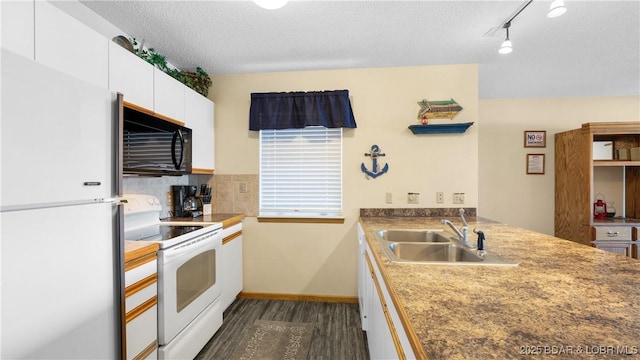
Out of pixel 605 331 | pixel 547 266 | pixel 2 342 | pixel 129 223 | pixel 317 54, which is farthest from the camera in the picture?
pixel 317 54

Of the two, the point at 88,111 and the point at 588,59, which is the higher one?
the point at 588,59

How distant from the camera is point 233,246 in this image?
2.62 metres

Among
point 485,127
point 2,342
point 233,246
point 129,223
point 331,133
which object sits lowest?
point 233,246

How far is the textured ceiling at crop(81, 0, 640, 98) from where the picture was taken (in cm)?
Result: 181

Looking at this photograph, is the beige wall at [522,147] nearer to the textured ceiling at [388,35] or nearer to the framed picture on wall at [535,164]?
the framed picture on wall at [535,164]

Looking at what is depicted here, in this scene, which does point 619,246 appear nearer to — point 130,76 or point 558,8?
point 558,8

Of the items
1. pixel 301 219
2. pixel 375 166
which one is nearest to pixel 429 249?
pixel 375 166

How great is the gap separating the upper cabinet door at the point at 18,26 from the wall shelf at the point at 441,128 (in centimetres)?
261

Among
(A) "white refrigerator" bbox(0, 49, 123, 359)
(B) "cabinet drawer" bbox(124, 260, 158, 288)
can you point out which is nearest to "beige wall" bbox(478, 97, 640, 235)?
(B) "cabinet drawer" bbox(124, 260, 158, 288)

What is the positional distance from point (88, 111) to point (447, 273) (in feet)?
5.12

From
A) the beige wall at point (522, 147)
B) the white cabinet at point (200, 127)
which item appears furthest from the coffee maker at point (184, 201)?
the beige wall at point (522, 147)

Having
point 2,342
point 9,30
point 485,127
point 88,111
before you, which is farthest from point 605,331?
point 485,127

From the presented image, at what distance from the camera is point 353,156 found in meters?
2.78

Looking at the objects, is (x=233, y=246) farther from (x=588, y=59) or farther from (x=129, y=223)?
(x=588, y=59)
